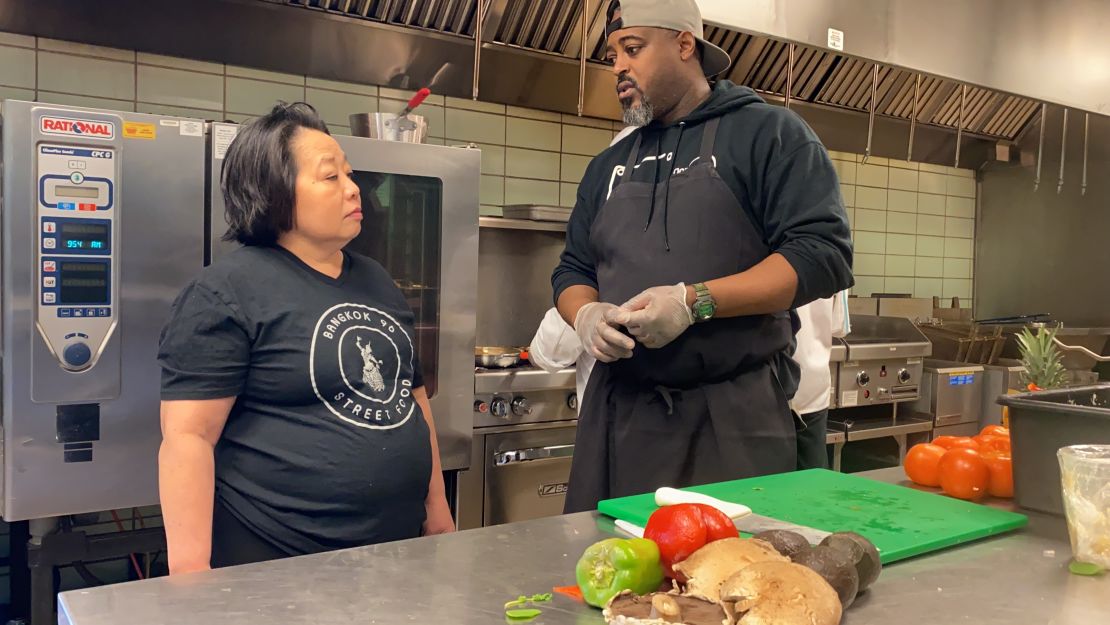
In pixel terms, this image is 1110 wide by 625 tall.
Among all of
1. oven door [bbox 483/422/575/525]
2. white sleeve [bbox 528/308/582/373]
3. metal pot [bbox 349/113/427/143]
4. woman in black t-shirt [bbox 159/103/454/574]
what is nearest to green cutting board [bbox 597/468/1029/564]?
woman in black t-shirt [bbox 159/103/454/574]

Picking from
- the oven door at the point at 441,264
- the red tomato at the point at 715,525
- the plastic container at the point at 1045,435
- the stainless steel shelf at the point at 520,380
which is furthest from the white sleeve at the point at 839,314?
the red tomato at the point at 715,525

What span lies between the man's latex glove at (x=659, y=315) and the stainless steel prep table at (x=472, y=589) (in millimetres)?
520

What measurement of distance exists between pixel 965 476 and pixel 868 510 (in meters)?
0.23

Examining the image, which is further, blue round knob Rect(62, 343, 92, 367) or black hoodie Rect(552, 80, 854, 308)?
blue round knob Rect(62, 343, 92, 367)

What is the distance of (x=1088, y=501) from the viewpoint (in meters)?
1.10

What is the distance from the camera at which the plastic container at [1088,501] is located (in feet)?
3.54

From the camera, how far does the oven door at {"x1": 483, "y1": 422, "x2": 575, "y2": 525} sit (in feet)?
10.1

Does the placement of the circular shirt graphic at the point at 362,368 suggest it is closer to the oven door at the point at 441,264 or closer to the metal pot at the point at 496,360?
the oven door at the point at 441,264

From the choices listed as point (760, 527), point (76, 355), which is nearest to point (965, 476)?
point (760, 527)

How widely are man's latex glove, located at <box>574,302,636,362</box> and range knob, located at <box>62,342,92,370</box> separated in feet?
4.52

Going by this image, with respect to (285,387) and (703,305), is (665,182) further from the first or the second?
(285,387)

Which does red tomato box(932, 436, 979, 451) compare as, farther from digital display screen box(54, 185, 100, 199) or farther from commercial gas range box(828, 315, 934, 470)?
commercial gas range box(828, 315, 934, 470)

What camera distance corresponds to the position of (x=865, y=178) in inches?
206

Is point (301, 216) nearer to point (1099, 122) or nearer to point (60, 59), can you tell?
point (60, 59)
